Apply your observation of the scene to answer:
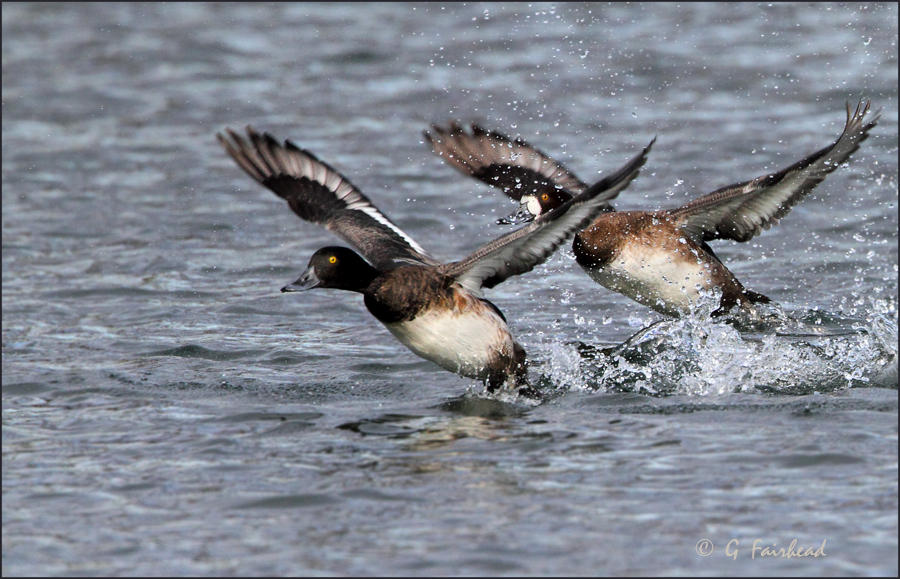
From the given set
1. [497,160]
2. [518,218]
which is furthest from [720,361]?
[497,160]

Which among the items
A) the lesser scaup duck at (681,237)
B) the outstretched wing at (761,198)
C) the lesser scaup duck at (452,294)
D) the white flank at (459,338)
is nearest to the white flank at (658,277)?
the lesser scaup duck at (681,237)

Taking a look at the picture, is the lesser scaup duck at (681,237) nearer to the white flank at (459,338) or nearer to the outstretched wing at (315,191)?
the outstretched wing at (315,191)

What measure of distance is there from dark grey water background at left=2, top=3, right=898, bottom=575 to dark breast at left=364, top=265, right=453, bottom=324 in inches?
23.0

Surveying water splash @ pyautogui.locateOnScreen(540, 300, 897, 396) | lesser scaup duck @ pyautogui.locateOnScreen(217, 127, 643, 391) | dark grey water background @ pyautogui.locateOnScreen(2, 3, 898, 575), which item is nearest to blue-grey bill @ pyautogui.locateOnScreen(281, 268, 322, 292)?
lesser scaup duck @ pyautogui.locateOnScreen(217, 127, 643, 391)

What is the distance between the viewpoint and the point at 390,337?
32.1 feet

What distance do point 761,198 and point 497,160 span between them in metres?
2.22

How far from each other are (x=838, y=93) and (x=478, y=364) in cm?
995

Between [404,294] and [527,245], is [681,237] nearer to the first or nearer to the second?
[527,245]

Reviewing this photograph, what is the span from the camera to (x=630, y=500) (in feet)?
20.3

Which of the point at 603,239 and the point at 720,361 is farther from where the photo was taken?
the point at 603,239

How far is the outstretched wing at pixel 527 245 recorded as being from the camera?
6965 millimetres

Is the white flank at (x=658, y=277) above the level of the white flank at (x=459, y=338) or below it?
above

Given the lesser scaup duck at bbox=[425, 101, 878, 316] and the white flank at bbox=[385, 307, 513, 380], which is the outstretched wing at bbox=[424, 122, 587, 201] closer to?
the lesser scaup duck at bbox=[425, 101, 878, 316]

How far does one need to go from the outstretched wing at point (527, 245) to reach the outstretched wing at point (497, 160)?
2289 millimetres
